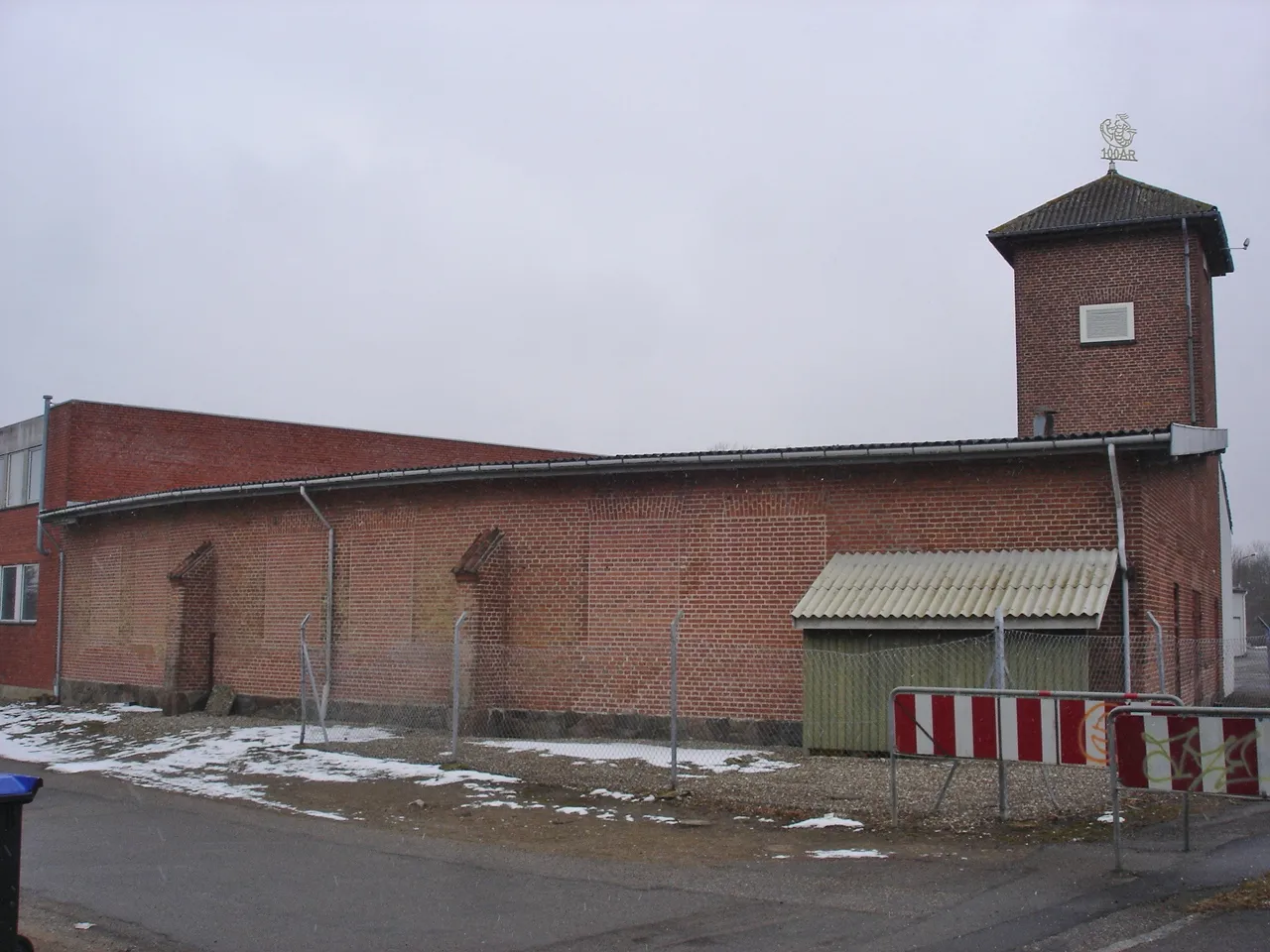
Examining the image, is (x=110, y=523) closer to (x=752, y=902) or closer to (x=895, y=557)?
(x=895, y=557)

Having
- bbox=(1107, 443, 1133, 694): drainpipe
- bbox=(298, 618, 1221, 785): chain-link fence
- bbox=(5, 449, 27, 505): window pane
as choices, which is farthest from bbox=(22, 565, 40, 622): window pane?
bbox=(1107, 443, 1133, 694): drainpipe

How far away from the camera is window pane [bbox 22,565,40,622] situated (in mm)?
29297

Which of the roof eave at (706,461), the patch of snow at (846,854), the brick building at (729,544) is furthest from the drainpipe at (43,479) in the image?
the patch of snow at (846,854)

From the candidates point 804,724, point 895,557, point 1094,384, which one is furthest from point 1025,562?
point 1094,384

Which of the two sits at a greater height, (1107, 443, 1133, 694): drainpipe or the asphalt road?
(1107, 443, 1133, 694): drainpipe

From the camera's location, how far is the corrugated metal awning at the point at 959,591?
554 inches

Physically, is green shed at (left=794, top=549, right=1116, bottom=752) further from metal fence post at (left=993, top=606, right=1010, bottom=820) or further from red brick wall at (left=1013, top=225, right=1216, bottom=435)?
red brick wall at (left=1013, top=225, right=1216, bottom=435)

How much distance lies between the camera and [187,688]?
22922 mm

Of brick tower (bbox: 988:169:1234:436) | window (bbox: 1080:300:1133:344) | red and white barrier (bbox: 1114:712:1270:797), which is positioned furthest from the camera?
window (bbox: 1080:300:1133:344)

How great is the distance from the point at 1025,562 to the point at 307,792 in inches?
361

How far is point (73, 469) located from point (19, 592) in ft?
12.0

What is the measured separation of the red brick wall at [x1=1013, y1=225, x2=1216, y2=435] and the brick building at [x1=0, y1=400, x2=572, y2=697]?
21.3 meters

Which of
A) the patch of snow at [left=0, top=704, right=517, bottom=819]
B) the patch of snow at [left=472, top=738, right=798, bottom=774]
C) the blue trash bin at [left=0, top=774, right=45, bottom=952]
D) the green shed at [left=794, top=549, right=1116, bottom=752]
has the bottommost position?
the patch of snow at [left=0, top=704, right=517, bottom=819]

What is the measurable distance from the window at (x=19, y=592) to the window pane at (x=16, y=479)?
1749 mm
